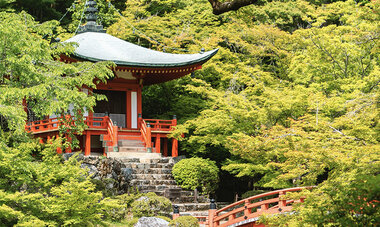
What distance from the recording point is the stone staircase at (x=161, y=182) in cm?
1631

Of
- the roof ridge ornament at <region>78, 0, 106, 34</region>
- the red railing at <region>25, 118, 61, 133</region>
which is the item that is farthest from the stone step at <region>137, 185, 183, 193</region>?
the roof ridge ornament at <region>78, 0, 106, 34</region>

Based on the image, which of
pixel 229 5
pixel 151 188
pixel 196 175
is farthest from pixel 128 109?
pixel 229 5

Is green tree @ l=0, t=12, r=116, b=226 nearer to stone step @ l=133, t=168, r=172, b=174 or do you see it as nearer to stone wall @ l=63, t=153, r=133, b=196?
stone wall @ l=63, t=153, r=133, b=196

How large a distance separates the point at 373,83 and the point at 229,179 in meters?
10.3

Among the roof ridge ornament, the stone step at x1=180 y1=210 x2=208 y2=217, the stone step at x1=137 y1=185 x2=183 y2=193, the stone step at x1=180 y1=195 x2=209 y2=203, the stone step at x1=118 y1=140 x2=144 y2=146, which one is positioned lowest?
the stone step at x1=180 y1=210 x2=208 y2=217

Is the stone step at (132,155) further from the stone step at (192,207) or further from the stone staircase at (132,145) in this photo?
the stone step at (192,207)

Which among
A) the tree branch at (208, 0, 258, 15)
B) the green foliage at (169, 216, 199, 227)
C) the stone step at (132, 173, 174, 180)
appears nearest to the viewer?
the tree branch at (208, 0, 258, 15)

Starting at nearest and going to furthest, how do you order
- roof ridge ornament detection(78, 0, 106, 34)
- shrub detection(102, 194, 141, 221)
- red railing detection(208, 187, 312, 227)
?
red railing detection(208, 187, 312, 227) < shrub detection(102, 194, 141, 221) < roof ridge ornament detection(78, 0, 106, 34)

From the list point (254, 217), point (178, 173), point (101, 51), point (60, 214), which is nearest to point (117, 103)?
point (101, 51)

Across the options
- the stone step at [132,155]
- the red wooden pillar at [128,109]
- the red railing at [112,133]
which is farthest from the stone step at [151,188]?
the red wooden pillar at [128,109]

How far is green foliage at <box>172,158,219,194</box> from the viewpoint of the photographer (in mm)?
17125

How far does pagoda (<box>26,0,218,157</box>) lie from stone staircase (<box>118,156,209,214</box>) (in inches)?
34.0

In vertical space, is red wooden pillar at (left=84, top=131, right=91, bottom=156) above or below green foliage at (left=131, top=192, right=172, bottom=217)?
above

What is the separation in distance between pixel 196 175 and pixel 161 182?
48.8 inches
